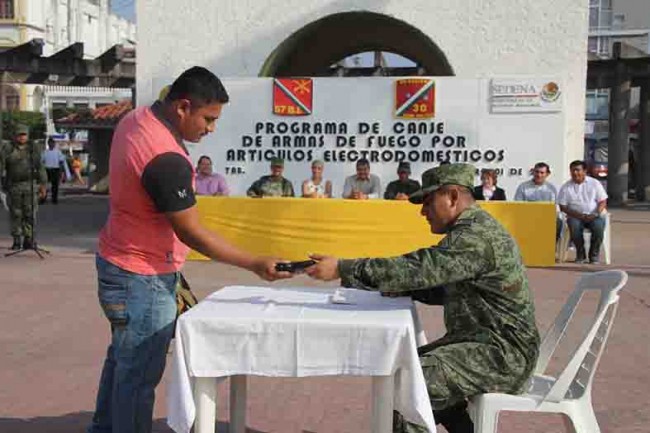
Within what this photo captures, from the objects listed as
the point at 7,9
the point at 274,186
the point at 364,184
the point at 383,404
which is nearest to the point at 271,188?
the point at 274,186

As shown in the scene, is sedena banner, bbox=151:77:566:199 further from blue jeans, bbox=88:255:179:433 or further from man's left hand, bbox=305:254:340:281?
blue jeans, bbox=88:255:179:433

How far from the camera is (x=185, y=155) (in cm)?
396

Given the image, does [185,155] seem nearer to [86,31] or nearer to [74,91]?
[74,91]

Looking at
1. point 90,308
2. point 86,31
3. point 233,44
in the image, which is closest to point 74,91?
point 86,31

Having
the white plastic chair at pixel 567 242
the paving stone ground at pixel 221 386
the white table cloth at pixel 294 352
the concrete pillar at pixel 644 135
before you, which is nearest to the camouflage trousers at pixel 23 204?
the paving stone ground at pixel 221 386

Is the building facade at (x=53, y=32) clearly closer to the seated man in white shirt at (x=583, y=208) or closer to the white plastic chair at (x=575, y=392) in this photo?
the seated man in white shirt at (x=583, y=208)

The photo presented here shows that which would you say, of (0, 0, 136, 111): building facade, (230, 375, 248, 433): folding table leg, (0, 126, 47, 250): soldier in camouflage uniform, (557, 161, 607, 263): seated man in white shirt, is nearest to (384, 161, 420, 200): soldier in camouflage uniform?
(557, 161, 607, 263): seated man in white shirt

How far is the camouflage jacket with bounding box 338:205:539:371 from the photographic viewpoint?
3.89 m

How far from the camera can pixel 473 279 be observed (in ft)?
13.0

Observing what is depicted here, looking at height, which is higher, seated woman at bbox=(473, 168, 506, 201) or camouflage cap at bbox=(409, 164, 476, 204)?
camouflage cap at bbox=(409, 164, 476, 204)

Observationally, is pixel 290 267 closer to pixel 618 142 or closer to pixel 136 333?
pixel 136 333

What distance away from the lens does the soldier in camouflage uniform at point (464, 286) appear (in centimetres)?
391

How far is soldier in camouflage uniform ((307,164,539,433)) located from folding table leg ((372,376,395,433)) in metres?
0.17

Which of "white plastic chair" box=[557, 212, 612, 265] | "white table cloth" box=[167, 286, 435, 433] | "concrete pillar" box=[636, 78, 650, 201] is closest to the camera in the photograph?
"white table cloth" box=[167, 286, 435, 433]
